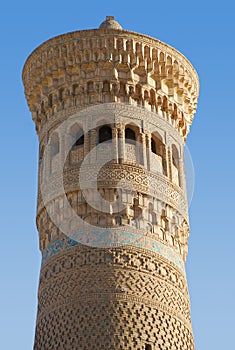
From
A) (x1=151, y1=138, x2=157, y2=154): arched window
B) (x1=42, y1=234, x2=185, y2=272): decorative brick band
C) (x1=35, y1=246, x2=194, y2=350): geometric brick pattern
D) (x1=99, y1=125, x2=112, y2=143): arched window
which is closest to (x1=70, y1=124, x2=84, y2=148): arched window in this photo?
(x1=99, y1=125, x2=112, y2=143): arched window

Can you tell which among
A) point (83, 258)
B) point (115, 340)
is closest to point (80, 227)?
point (83, 258)

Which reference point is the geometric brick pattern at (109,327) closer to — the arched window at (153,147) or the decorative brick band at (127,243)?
the decorative brick band at (127,243)

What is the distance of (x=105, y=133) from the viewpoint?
9.81 meters

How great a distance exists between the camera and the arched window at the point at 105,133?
384 inches

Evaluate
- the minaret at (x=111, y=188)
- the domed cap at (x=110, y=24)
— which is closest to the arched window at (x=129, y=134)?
the minaret at (x=111, y=188)

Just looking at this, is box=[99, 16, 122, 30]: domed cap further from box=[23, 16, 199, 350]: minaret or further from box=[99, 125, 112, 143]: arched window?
box=[99, 125, 112, 143]: arched window

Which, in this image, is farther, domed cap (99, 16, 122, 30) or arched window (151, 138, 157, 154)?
domed cap (99, 16, 122, 30)

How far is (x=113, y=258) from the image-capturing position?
29.0 ft

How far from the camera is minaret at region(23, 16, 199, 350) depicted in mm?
8641

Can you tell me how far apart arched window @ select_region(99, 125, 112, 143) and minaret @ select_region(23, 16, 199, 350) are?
0.05 ft

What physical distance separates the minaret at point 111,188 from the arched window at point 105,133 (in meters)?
0.01

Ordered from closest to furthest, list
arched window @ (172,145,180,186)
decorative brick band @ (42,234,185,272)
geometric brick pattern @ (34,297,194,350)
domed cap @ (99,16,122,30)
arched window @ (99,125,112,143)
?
geometric brick pattern @ (34,297,194,350) < decorative brick band @ (42,234,185,272) < arched window @ (99,125,112,143) < arched window @ (172,145,180,186) < domed cap @ (99,16,122,30)

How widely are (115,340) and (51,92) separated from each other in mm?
3214

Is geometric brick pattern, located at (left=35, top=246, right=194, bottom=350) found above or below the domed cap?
below
